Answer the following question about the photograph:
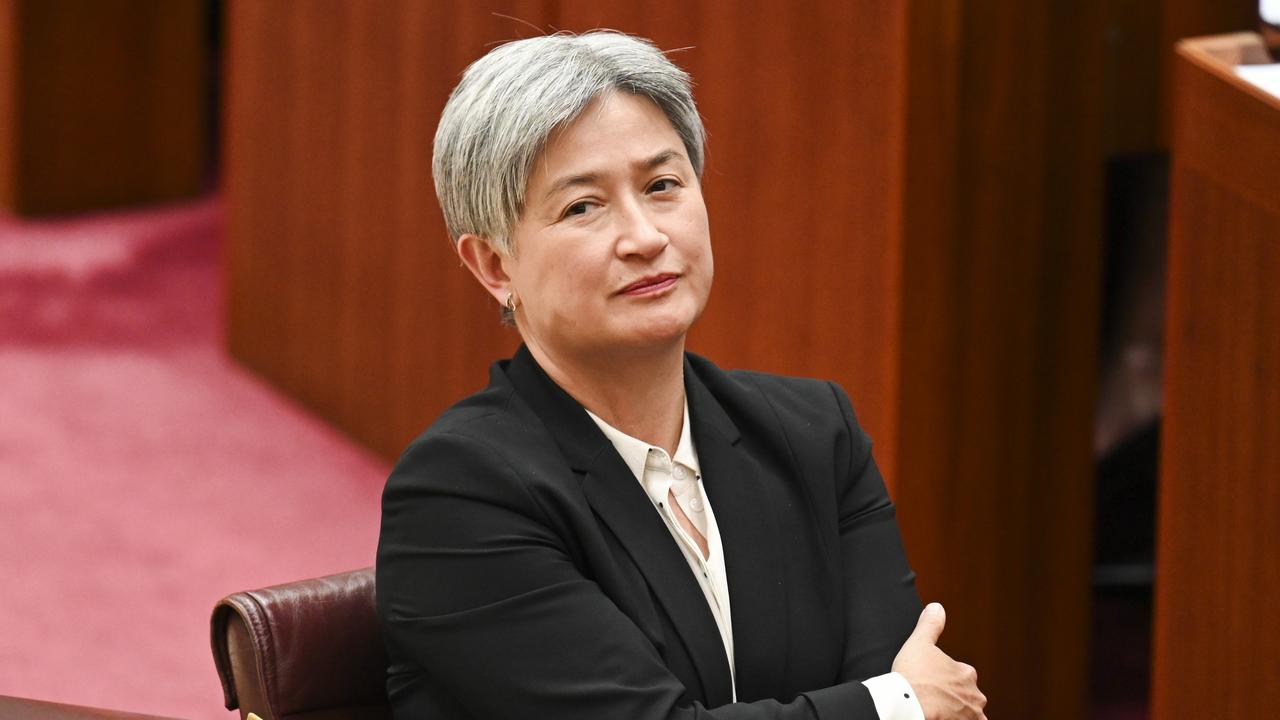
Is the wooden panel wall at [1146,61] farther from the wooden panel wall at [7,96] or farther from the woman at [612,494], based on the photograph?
the wooden panel wall at [7,96]

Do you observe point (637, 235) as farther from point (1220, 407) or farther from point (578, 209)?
point (1220, 407)

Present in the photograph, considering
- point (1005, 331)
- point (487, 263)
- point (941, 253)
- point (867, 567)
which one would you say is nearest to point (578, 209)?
point (487, 263)

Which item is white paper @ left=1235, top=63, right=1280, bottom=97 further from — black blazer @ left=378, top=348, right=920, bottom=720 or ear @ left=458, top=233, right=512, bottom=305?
ear @ left=458, top=233, right=512, bottom=305

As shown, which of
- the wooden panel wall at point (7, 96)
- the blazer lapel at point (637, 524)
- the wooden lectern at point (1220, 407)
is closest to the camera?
the blazer lapel at point (637, 524)

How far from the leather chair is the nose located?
1.62 feet

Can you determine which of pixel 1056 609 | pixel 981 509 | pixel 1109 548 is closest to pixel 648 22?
pixel 981 509

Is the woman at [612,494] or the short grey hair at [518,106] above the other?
the short grey hair at [518,106]

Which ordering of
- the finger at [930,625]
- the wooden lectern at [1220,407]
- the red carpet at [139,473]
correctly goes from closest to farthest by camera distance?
the finger at [930,625], the wooden lectern at [1220,407], the red carpet at [139,473]

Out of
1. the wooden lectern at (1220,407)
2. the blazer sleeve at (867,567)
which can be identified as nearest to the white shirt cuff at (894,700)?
the blazer sleeve at (867,567)

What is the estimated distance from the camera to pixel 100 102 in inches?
263

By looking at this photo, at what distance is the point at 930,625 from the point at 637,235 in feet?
1.82

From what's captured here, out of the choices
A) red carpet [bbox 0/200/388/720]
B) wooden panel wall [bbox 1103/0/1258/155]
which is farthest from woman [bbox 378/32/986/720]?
wooden panel wall [bbox 1103/0/1258/155]

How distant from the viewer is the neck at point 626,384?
76.7 inches

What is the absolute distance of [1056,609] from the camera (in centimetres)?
386
